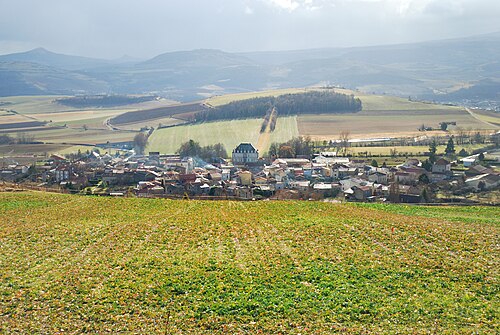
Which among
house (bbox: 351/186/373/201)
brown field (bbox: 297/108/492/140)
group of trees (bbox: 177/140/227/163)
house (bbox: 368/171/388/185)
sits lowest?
house (bbox: 351/186/373/201)

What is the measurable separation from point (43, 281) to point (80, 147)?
226ft

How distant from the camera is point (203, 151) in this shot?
67688 mm

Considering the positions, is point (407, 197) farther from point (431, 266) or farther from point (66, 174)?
point (66, 174)

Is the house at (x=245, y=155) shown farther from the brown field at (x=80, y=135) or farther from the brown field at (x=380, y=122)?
the brown field at (x=80, y=135)

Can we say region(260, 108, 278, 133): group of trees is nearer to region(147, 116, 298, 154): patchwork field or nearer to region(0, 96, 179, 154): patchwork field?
region(147, 116, 298, 154): patchwork field

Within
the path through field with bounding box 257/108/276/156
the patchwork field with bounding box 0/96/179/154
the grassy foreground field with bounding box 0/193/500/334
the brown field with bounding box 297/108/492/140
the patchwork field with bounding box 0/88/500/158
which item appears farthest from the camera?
the patchwork field with bounding box 0/96/179/154

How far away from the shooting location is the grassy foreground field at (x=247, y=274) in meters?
11.5

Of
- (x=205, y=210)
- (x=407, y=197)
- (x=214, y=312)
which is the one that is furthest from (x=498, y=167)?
(x=214, y=312)

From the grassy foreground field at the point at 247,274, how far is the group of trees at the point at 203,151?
1745 inches

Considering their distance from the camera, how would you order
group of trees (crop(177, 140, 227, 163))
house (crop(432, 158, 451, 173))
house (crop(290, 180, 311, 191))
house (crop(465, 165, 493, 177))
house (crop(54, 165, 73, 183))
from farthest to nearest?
group of trees (crop(177, 140, 227, 163)) → house (crop(432, 158, 451, 173)) → house (crop(54, 165, 73, 183)) → house (crop(465, 165, 493, 177)) → house (crop(290, 180, 311, 191))

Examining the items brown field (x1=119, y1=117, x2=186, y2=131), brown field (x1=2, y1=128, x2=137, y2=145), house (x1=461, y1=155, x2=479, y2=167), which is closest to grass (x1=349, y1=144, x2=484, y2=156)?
house (x1=461, y1=155, x2=479, y2=167)

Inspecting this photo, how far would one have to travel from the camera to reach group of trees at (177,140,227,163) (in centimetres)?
6631

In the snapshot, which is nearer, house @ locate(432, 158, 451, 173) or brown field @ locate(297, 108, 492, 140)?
house @ locate(432, 158, 451, 173)

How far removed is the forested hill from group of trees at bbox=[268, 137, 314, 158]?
3127 cm
